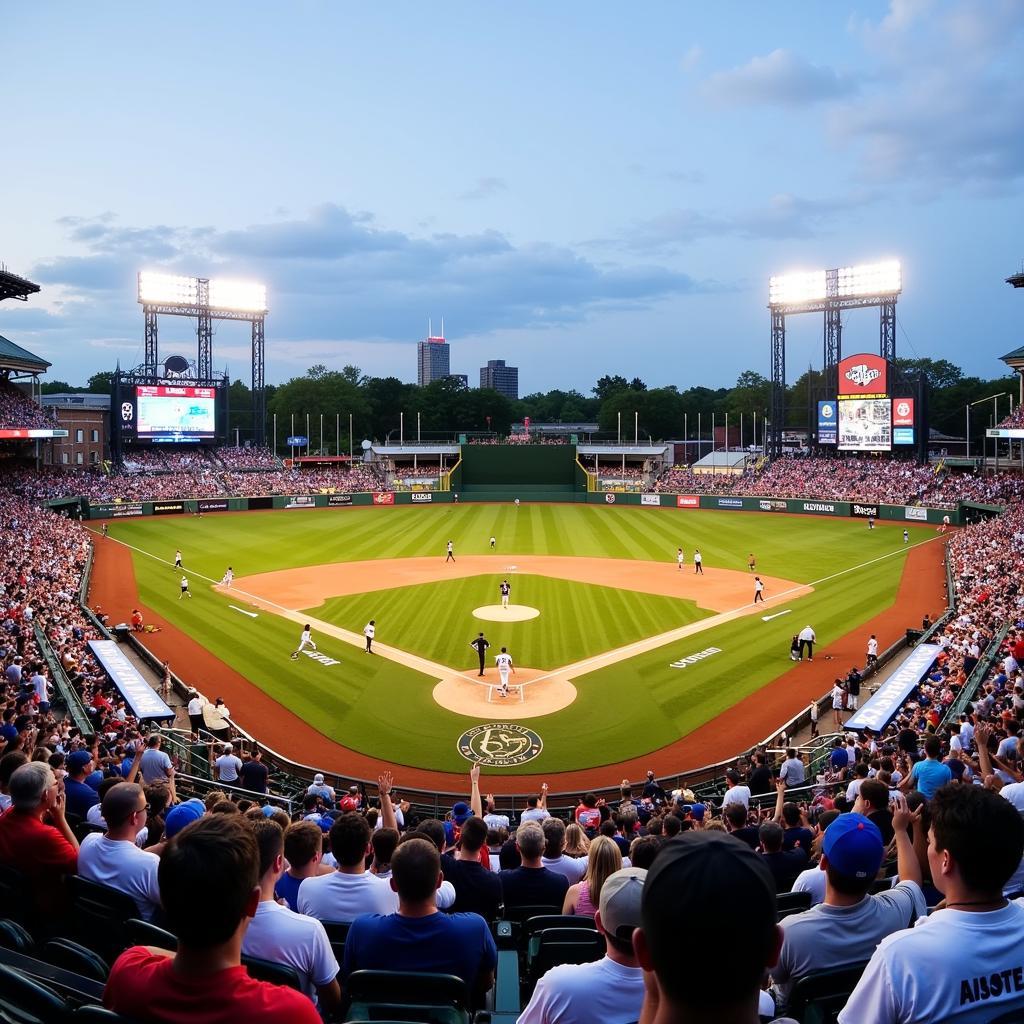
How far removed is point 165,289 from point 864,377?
65318 millimetres

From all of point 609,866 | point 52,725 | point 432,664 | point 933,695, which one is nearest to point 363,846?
point 609,866

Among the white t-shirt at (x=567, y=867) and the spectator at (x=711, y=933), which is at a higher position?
the spectator at (x=711, y=933)

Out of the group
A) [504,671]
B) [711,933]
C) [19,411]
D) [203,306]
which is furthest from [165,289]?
[711,933]

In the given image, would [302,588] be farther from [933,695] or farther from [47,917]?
[47,917]

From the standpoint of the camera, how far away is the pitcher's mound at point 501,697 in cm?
2209

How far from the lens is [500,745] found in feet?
66.0

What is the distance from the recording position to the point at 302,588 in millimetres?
38031

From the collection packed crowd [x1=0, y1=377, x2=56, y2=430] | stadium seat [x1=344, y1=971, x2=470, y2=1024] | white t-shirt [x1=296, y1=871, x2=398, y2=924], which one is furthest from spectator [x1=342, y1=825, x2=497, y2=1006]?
packed crowd [x1=0, y1=377, x2=56, y2=430]

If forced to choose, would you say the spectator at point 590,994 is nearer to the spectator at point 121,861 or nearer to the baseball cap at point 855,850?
Answer: the baseball cap at point 855,850

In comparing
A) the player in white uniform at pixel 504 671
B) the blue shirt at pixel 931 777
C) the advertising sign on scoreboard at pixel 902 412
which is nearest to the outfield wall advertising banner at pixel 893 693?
the player in white uniform at pixel 504 671

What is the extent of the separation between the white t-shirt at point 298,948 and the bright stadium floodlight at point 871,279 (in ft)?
255

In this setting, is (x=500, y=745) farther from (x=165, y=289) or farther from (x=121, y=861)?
(x=165, y=289)

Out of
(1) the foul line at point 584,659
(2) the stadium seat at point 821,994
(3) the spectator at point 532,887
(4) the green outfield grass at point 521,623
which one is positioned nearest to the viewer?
(2) the stadium seat at point 821,994

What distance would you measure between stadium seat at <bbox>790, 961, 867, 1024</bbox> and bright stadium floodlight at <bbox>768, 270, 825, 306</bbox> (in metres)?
79.4
